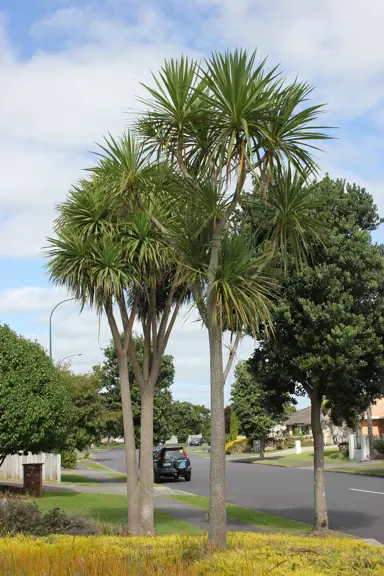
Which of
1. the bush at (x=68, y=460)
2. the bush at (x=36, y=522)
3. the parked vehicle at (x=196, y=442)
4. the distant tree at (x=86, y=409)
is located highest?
the distant tree at (x=86, y=409)

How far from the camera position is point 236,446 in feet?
242

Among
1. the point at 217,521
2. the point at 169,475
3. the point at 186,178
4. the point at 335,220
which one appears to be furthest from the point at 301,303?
the point at 169,475

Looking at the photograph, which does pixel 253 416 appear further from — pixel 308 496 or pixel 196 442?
pixel 196 442

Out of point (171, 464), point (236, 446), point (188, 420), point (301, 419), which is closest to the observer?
point (171, 464)

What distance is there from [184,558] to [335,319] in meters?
7.73

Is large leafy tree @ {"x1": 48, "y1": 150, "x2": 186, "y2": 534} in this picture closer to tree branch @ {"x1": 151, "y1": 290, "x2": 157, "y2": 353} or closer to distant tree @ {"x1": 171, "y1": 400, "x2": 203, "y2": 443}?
tree branch @ {"x1": 151, "y1": 290, "x2": 157, "y2": 353}

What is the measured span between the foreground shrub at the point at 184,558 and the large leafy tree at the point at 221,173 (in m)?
0.76

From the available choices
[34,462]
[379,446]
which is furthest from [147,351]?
[379,446]

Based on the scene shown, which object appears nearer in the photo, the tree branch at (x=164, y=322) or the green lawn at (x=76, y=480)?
the tree branch at (x=164, y=322)

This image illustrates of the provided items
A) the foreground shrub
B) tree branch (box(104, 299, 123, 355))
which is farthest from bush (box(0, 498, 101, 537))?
tree branch (box(104, 299, 123, 355))

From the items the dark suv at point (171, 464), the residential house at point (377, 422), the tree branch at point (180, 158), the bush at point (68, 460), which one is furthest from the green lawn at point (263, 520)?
the residential house at point (377, 422)

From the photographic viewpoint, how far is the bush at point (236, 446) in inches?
2846

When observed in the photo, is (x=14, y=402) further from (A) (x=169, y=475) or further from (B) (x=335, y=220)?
(A) (x=169, y=475)

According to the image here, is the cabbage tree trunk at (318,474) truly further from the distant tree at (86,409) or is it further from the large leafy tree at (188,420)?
the large leafy tree at (188,420)
